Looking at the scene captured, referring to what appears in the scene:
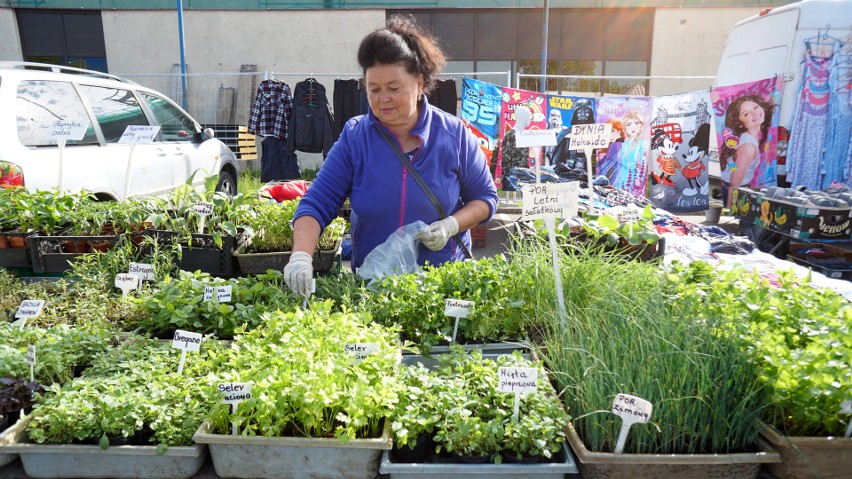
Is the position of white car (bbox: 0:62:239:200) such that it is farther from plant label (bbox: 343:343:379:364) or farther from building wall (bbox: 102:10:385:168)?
building wall (bbox: 102:10:385:168)

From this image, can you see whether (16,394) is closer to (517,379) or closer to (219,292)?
(219,292)

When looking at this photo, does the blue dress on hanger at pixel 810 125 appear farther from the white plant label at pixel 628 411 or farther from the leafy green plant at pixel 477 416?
the white plant label at pixel 628 411

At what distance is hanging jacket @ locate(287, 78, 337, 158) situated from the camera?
8.10 m

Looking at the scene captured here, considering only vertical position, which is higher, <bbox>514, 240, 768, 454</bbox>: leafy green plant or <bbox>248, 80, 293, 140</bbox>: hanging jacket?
<bbox>248, 80, 293, 140</bbox>: hanging jacket

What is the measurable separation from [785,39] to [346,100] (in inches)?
225

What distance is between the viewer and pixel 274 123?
27.1 ft

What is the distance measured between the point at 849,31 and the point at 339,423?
737 centimetres

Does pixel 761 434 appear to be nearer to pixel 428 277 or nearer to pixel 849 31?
pixel 428 277

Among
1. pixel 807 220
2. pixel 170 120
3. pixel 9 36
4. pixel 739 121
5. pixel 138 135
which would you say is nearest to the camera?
pixel 138 135

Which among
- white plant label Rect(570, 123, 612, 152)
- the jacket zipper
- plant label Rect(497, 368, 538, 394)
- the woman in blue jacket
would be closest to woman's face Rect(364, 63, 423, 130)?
the woman in blue jacket

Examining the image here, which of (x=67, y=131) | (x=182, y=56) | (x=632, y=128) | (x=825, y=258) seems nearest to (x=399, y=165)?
(x=67, y=131)

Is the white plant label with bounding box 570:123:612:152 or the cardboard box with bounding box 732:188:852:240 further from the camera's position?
the cardboard box with bounding box 732:188:852:240

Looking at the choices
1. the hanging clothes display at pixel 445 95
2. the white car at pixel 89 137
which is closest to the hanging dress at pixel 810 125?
the hanging clothes display at pixel 445 95

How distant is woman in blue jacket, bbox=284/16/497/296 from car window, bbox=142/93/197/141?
12.9 ft
